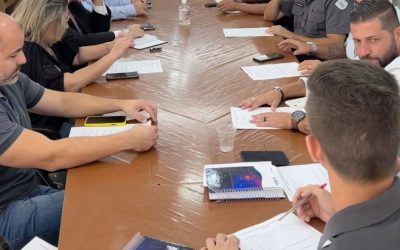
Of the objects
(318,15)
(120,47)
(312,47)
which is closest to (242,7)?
(318,15)

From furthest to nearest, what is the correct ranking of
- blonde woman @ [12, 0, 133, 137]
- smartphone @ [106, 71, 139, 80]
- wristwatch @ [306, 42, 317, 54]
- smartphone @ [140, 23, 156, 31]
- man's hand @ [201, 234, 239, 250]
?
smartphone @ [140, 23, 156, 31], wristwatch @ [306, 42, 317, 54], smartphone @ [106, 71, 139, 80], blonde woman @ [12, 0, 133, 137], man's hand @ [201, 234, 239, 250]

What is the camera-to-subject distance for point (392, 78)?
99 centimetres

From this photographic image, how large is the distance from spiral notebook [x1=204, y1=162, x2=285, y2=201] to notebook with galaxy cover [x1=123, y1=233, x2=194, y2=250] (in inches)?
9.9

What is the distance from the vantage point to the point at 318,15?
3346 millimetres

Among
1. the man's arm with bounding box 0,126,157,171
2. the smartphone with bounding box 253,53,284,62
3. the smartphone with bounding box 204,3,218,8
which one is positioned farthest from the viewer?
the smartphone with bounding box 204,3,218,8

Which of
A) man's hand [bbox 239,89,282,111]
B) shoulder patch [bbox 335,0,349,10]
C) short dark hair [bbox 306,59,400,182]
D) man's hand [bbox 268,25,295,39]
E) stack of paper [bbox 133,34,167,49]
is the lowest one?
stack of paper [bbox 133,34,167,49]

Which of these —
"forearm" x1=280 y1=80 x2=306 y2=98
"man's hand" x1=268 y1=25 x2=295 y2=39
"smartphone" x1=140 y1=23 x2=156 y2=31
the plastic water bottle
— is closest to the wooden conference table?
"forearm" x1=280 y1=80 x2=306 y2=98

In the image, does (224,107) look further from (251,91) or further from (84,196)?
(84,196)

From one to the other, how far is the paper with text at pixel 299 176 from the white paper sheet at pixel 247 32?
5.76 ft

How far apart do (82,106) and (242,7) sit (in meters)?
2.07

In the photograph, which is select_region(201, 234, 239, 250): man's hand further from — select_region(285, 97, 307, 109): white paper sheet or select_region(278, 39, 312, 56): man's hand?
select_region(278, 39, 312, 56): man's hand

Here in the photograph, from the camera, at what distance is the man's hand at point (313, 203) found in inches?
52.9

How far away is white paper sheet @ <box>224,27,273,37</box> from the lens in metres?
3.23

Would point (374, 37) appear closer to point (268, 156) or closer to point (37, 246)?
point (268, 156)
